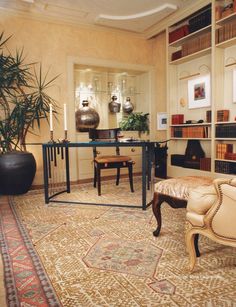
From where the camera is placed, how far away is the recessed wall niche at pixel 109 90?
5.30 metres

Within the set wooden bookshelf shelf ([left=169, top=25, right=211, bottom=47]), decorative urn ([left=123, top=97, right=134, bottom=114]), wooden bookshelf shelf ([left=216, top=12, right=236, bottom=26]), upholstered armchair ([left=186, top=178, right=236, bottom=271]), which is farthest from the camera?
decorative urn ([left=123, top=97, right=134, bottom=114])

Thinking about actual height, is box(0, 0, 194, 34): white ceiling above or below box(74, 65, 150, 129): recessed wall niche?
above

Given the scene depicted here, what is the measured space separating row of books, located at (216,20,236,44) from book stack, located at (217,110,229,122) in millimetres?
1051

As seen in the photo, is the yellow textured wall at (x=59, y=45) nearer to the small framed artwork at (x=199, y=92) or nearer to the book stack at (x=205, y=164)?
the small framed artwork at (x=199, y=92)

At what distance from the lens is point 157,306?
4.28 feet

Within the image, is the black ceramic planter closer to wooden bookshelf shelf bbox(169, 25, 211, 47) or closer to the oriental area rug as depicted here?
the oriental area rug

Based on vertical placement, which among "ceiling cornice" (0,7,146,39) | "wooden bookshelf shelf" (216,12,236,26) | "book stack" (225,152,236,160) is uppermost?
"ceiling cornice" (0,7,146,39)

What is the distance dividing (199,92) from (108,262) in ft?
11.7

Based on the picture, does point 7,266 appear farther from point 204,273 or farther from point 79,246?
point 204,273

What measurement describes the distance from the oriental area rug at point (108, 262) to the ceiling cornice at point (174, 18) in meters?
3.28

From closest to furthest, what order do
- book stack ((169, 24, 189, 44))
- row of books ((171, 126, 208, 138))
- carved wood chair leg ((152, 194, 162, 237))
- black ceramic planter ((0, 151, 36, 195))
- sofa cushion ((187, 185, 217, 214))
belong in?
1. sofa cushion ((187, 185, 217, 214))
2. carved wood chair leg ((152, 194, 162, 237))
3. black ceramic planter ((0, 151, 36, 195))
4. row of books ((171, 126, 208, 138))
5. book stack ((169, 24, 189, 44))

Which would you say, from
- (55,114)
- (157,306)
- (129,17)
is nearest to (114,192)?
(55,114)

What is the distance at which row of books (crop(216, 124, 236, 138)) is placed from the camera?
3629 millimetres

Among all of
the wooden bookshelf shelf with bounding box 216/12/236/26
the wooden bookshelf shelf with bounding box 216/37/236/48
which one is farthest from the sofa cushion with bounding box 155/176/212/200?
the wooden bookshelf shelf with bounding box 216/12/236/26
